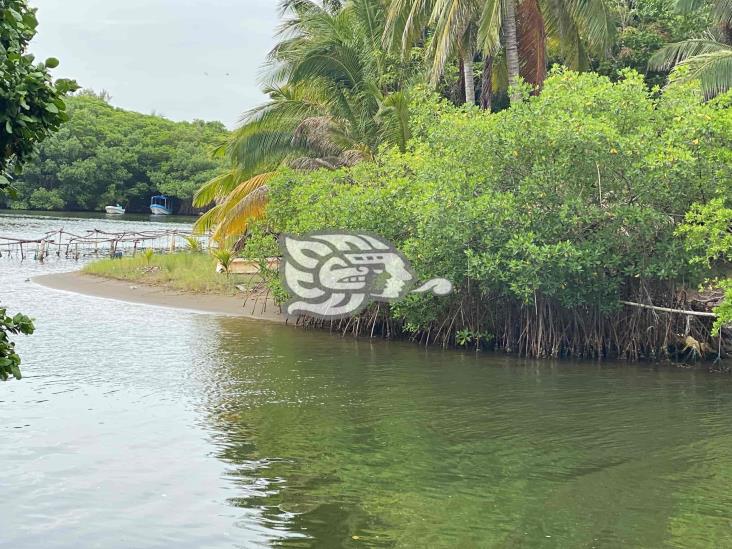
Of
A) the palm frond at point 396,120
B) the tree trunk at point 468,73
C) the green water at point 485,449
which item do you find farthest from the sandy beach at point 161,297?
the tree trunk at point 468,73

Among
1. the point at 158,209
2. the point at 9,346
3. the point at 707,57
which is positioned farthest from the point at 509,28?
the point at 158,209

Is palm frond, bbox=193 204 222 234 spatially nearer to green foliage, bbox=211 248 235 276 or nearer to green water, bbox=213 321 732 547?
green foliage, bbox=211 248 235 276

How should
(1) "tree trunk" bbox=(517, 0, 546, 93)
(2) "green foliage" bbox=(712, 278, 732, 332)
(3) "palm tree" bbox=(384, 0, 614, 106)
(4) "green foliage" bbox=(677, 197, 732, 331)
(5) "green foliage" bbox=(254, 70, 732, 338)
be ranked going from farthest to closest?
(1) "tree trunk" bbox=(517, 0, 546, 93)
(3) "palm tree" bbox=(384, 0, 614, 106)
(5) "green foliage" bbox=(254, 70, 732, 338)
(4) "green foliage" bbox=(677, 197, 732, 331)
(2) "green foliage" bbox=(712, 278, 732, 332)

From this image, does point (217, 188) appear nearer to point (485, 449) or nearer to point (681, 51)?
point (681, 51)

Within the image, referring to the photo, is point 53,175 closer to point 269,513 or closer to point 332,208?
point 332,208

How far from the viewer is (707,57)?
2023cm

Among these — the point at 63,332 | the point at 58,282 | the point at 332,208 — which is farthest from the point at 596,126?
the point at 58,282

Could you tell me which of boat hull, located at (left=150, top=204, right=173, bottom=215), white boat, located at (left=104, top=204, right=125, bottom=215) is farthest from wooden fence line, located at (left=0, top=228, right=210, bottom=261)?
boat hull, located at (left=150, top=204, right=173, bottom=215)

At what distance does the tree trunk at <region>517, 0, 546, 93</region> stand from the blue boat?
6309 centimetres

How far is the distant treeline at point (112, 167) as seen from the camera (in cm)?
7488

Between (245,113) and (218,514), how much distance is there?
1776 cm

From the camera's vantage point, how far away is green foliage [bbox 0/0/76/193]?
187 inches

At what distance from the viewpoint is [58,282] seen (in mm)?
28844

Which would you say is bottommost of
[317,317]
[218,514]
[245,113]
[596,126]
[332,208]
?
[218,514]
